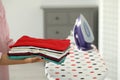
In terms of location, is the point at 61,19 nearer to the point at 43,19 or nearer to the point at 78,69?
the point at 43,19

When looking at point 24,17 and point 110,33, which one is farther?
point 24,17

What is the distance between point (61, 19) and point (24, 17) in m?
0.63

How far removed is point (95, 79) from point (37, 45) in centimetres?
57

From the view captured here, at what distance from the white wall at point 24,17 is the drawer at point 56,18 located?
0.33m

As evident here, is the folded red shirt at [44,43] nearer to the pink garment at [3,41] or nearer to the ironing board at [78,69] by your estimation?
the pink garment at [3,41]

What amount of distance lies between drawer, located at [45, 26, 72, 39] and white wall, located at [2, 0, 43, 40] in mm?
309

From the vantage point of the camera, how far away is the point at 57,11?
14.7 feet

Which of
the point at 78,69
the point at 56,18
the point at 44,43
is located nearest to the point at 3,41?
the point at 44,43

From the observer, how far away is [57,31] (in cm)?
455

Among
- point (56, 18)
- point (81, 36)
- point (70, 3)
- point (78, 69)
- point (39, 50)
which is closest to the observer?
point (39, 50)

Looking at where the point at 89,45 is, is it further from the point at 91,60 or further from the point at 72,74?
the point at 72,74

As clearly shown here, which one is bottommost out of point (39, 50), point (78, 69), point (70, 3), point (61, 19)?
point (78, 69)

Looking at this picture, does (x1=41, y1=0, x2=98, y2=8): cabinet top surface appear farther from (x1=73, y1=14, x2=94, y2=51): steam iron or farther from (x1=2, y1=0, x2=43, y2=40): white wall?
(x1=73, y1=14, x2=94, y2=51): steam iron

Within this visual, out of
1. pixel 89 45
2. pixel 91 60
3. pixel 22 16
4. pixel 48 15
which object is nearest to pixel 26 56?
pixel 91 60
